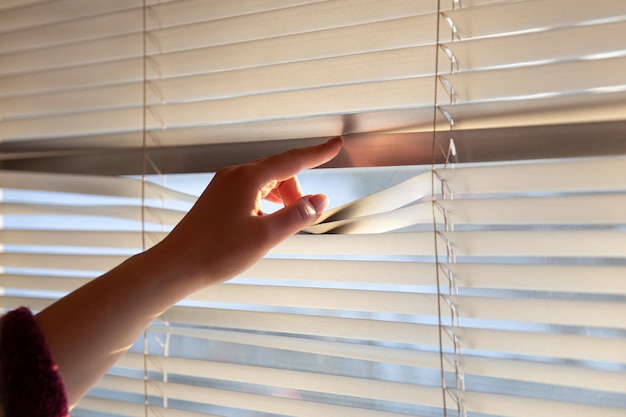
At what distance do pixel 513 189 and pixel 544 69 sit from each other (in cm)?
16

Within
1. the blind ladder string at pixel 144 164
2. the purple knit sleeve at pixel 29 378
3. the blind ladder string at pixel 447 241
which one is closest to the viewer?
the purple knit sleeve at pixel 29 378

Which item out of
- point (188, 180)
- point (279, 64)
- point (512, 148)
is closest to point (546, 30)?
point (512, 148)

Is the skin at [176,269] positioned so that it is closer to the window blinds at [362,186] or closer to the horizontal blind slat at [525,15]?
the window blinds at [362,186]

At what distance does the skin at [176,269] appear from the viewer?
913 mm

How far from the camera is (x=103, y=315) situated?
92 cm

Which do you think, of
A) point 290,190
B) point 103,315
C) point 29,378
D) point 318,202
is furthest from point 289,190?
point 29,378

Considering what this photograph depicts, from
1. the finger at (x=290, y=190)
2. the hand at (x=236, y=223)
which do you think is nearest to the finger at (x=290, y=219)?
the hand at (x=236, y=223)

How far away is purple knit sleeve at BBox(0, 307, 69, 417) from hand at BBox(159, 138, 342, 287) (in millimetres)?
198

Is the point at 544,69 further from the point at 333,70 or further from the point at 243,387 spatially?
the point at 243,387

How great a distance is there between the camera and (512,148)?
94 cm

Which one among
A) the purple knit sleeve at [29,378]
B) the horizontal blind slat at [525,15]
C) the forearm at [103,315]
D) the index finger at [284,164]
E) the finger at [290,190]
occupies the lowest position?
the purple knit sleeve at [29,378]

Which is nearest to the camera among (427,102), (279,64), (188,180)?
(427,102)

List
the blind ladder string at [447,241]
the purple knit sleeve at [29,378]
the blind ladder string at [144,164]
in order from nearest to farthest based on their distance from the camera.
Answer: the purple knit sleeve at [29,378]
the blind ladder string at [447,241]
the blind ladder string at [144,164]

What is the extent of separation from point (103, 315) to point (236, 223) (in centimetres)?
21
